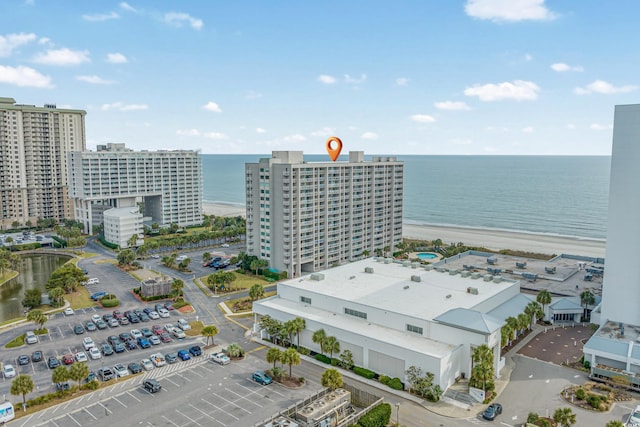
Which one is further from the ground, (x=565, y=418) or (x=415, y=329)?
(x=415, y=329)

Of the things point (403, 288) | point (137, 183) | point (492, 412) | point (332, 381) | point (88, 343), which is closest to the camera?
point (492, 412)

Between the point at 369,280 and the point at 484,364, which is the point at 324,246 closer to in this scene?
the point at 369,280

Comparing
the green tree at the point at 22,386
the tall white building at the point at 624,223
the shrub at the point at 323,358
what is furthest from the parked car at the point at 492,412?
the green tree at the point at 22,386

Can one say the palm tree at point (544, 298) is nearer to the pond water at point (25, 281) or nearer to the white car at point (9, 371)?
the white car at point (9, 371)

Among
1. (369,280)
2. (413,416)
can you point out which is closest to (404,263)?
(369,280)

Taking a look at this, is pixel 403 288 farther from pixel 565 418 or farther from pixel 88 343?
pixel 88 343

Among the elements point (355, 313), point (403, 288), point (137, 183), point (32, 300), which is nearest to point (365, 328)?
point (355, 313)
